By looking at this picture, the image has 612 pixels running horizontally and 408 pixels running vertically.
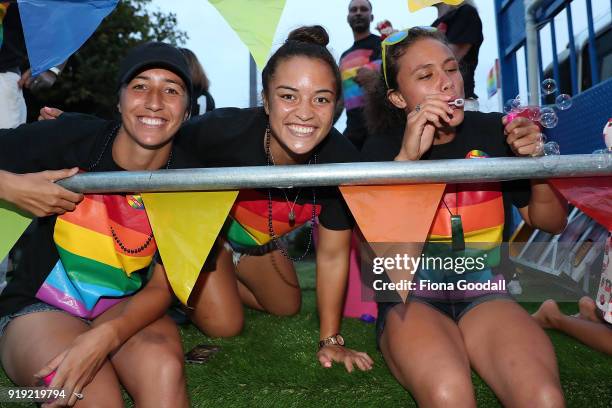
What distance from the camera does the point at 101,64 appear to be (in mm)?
14844

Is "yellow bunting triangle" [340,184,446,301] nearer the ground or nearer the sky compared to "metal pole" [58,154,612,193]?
nearer the ground

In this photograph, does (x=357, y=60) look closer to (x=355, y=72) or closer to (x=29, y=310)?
(x=355, y=72)

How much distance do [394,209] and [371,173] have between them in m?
0.21

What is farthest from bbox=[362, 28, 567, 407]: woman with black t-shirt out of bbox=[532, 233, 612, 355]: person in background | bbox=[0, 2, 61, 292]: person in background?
bbox=[0, 2, 61, 292]: person in background

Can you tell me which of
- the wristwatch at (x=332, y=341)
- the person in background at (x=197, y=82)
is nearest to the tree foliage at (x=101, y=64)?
the person in background at (x=197, y=82)

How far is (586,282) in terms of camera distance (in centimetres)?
365

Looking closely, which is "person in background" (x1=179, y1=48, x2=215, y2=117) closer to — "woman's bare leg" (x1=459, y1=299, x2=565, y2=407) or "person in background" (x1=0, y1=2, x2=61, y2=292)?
"person in background" (x1=0, y1=2, x2=61, y2=292)

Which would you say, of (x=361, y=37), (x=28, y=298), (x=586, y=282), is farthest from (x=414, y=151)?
(x=361, y=37)

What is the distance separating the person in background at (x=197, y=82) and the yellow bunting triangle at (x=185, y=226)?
251cm

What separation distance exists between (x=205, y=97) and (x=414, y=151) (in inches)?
116

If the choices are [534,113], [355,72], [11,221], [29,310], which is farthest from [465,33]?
[29,310]

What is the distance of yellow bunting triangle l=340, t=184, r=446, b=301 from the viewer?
6.45ft

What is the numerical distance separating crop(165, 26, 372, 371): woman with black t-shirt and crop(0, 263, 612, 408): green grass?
5.8 inches

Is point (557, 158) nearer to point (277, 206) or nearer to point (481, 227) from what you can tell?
point (481, 227)
